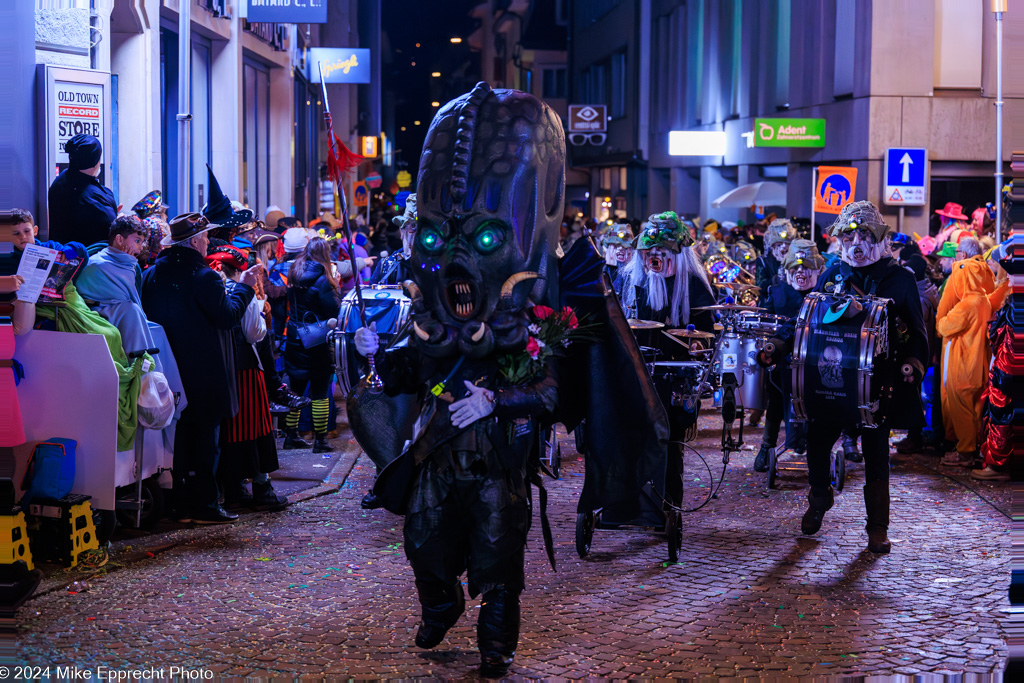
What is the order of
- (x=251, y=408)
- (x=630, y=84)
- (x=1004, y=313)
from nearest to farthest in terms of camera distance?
(x=251, y=408)
(x=1004, y=313)
(x=630, y=84)

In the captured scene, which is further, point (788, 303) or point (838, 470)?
point (788, 303)

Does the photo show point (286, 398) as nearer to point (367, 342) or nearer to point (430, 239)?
point (367, 342)

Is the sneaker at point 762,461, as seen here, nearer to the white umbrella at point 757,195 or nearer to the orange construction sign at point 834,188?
the orange construction sign at point 834,188

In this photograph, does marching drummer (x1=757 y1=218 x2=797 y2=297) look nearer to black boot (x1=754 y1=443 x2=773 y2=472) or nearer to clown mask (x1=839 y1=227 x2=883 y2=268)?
black boot (x1=754 y1=443 x2=773 y2=472)

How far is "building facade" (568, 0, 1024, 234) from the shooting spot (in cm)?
2188

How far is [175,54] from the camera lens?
15.9 m

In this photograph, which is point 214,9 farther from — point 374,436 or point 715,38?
point 715,38

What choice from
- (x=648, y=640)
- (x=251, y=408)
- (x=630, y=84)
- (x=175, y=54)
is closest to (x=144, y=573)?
(x=251, y=408)

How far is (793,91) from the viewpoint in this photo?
1089 inches

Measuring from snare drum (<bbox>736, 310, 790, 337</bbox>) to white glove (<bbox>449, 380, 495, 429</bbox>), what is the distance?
11.7 ft

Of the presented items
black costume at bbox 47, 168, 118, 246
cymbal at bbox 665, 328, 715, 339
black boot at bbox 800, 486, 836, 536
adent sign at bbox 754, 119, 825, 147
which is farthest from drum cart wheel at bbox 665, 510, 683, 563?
adent sign at bbox 754, 119, 825, 147

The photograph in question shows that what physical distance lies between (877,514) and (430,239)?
12.8 feet

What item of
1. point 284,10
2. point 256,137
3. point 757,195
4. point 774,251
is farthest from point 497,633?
point 757,195

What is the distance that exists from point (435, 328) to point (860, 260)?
353 cm
